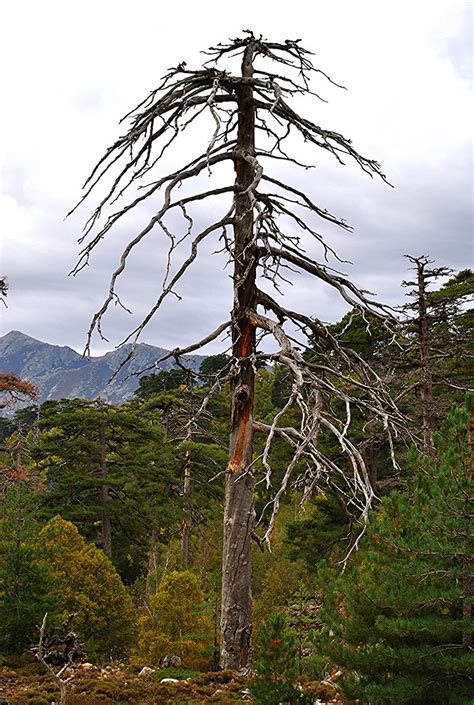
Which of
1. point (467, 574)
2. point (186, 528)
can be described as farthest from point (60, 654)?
point (186, 528)

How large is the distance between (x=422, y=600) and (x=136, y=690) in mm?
3789

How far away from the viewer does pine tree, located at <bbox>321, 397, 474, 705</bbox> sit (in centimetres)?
516

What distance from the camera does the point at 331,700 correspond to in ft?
22.4

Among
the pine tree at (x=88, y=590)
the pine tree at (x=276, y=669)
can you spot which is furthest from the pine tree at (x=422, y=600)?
the pine tree at (x=88, y=590)

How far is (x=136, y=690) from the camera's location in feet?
23.8

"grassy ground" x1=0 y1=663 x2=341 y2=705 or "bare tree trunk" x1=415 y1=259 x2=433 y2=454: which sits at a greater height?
"bare tree trunk" x1=415 y1=259 x2=433 y2=454

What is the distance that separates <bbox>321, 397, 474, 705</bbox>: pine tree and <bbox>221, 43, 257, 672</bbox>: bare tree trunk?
962 mm

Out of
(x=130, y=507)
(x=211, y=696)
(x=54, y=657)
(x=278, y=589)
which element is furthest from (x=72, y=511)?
(x=211, y=696)

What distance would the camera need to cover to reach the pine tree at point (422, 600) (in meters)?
5.16

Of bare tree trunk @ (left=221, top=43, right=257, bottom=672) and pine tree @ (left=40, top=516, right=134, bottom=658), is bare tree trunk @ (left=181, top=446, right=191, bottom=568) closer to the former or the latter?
pine tree @ (left=40, top=516, right=134, bottom=658)

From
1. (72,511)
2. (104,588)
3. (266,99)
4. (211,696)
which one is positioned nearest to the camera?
(211,696)

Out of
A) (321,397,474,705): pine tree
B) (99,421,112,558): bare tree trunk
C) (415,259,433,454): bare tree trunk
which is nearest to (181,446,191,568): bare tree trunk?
(99,421,112,558): bare tree trunk

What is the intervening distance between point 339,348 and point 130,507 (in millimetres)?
18112

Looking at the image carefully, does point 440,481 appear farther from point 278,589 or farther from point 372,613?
point 278,589
